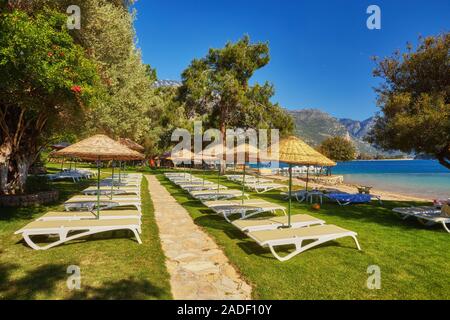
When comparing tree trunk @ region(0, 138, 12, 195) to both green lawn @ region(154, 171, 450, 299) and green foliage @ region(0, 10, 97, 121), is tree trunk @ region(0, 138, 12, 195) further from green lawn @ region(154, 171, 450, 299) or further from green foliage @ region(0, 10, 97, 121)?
green lawn @ region(154, 171, 450, 299)

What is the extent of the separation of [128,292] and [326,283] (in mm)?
3396

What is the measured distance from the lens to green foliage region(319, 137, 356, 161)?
40.3 metres

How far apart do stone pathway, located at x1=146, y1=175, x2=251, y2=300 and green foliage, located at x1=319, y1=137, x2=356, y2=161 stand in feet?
115

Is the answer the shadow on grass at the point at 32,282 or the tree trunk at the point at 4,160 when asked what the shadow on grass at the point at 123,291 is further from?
the tree trunk at the point at 4,160

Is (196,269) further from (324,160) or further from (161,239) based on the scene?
(324,160)

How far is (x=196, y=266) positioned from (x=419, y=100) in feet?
40.2

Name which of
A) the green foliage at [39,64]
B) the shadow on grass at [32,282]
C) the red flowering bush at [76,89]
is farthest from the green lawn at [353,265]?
the green foliage at [39,64]

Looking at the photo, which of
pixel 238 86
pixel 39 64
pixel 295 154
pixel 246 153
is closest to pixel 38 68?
pixel 39 64

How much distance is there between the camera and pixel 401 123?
12133 millimetres

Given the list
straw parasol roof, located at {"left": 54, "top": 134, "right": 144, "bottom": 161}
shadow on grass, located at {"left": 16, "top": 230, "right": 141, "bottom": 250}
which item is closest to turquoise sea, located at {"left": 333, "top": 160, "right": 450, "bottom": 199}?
shadow on grass, located at {"left": 16, "top": 230, "right": 141, "bottom": 250}

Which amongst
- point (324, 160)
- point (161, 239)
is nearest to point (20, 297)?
point (161, 239)

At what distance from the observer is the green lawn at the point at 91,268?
4672mm

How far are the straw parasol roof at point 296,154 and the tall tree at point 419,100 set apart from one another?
7001 millimetres

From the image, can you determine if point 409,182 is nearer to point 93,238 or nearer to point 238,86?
point 238,86
